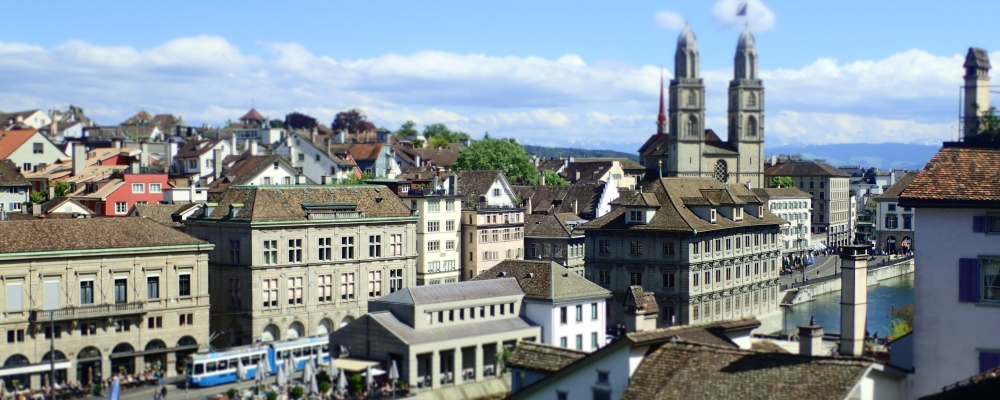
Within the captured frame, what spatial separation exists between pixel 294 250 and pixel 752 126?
338 ft

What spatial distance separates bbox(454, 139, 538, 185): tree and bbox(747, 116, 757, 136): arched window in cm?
3863

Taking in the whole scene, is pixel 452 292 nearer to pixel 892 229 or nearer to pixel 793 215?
pixel 793 215

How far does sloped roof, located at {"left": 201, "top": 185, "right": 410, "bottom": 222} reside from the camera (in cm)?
6656

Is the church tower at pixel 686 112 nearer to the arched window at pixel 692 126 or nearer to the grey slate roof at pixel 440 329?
the arched window at pixel 692 126

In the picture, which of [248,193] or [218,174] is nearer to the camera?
[248,193]

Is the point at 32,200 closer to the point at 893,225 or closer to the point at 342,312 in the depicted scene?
the point at 342,312

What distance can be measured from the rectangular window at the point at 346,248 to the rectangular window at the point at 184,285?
1074 cm

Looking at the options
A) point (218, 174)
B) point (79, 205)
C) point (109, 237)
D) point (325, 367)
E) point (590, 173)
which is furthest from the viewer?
point (590, 173)

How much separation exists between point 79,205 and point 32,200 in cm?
1552

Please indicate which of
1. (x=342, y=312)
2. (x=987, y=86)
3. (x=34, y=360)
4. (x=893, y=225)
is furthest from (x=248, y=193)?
(x=893, y=225)

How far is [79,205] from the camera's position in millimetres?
84125

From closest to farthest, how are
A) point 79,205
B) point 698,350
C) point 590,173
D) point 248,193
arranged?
point 698,350 < point 248,193 < point 79,205 < point 590,173

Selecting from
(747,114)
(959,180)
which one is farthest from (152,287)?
(747,114)

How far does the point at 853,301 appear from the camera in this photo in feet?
104
